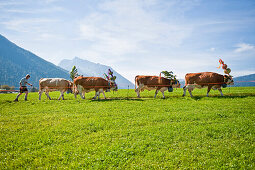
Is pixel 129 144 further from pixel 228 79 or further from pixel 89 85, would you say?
pixel 228 79

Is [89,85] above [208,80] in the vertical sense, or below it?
below

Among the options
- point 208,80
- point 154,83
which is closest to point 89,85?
point 154,83

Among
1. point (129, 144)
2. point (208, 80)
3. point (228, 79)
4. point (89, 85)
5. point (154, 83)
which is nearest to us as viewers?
point (129, 144)

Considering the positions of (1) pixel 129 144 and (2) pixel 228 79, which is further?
(2) pixel 228 79

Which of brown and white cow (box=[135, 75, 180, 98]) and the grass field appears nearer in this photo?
the grass field

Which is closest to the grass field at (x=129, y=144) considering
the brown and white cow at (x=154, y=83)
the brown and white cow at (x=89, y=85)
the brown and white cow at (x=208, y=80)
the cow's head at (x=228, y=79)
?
the brown and white cow at (x=208, y=80)

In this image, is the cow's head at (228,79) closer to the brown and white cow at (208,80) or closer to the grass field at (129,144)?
the brown and white cow at (208,80)

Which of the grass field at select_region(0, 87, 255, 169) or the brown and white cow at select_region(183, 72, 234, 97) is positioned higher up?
the brown and white cow at select_region(183, 72, 234, 97)

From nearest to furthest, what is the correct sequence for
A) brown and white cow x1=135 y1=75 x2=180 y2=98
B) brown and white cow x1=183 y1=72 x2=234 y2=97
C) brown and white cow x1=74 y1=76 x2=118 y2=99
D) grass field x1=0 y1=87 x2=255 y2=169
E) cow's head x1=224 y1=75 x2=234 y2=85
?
1. grass field x1=0 y1=87 x2=255 y2=169
2. brown and white cow x1=183 y1=72 x2=234 y2=97
3. cow's head x1=224 y1=75 x2=234 y2=85
4. brown and white cow x1=74 y1=76 x2=118 y2=99
5. brown and white cow x1=135 y1=75 x2=180 y2=98

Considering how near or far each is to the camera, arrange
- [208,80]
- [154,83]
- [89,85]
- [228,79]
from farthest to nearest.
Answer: [154,83], [89,85], [228,79], [208,80]

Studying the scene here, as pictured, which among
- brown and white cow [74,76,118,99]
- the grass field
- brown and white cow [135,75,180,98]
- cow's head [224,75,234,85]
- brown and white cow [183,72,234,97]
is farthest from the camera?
brown and white cow [135,75,180,98]

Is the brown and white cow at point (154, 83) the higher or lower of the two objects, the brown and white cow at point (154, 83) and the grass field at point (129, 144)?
the higher

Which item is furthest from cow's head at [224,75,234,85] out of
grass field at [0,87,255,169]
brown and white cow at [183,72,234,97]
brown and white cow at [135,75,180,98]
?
grass field at [0,87,255,169]

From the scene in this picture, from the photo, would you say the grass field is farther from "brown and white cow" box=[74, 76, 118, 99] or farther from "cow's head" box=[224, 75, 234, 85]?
"cow's head" box=[224, 75, 234, 85]
